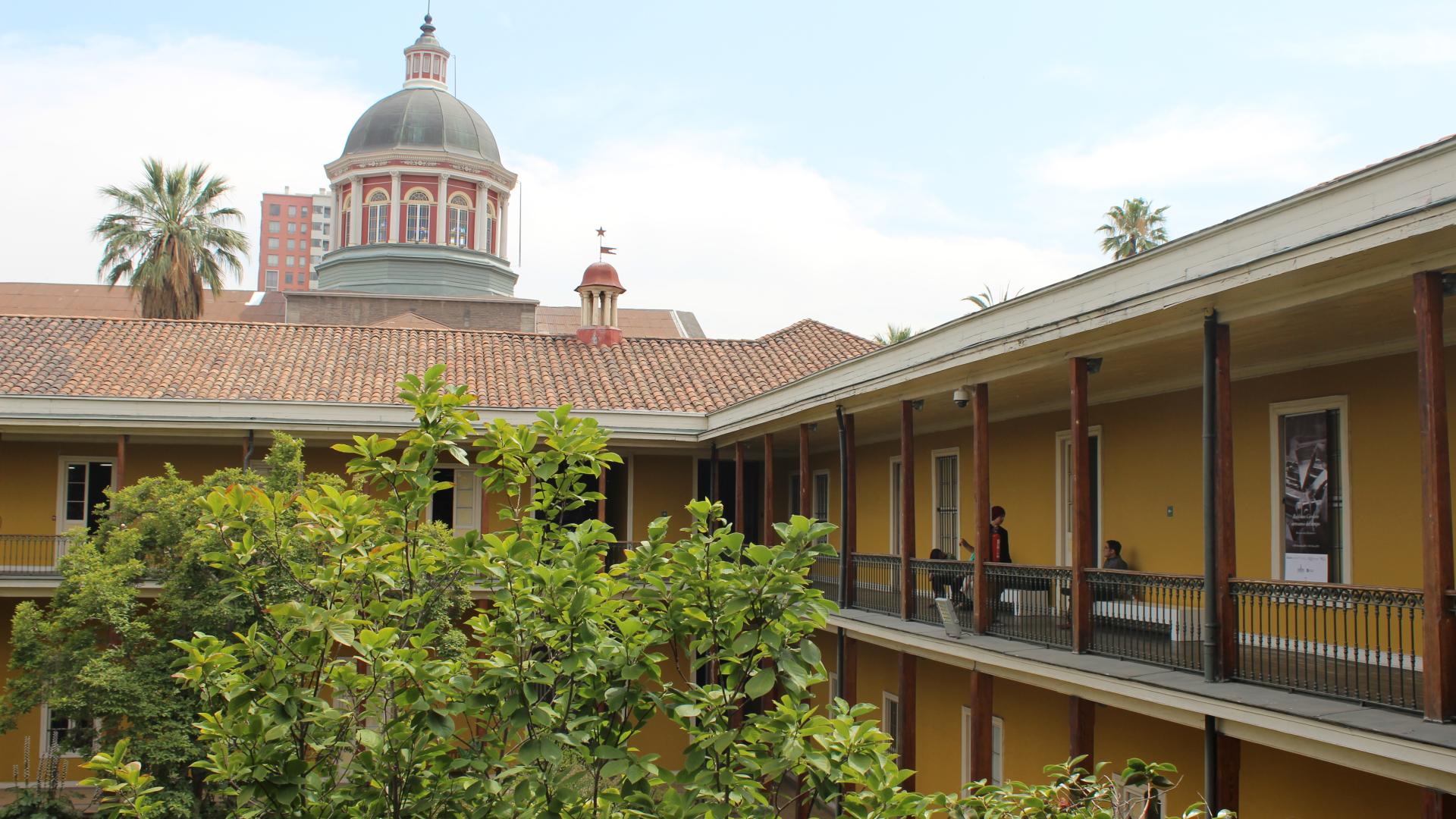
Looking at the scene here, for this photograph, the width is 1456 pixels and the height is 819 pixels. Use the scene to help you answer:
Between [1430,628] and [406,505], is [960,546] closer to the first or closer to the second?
[1430,628]

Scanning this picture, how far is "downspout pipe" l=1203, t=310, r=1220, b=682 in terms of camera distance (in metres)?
8.98

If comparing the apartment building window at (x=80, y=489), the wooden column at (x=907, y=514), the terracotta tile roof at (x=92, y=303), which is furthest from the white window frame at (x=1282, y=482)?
the terracotta tile roof at (x=92, y=303)

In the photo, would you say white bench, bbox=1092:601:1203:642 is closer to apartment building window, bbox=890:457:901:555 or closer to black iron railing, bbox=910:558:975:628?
black iron railing, bbox=910:558:975:628

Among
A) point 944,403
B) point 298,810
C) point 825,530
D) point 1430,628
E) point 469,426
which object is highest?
point 944,403

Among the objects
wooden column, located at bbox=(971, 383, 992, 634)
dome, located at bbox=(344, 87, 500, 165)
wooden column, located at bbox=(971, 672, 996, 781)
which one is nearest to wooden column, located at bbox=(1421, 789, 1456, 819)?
wooden column, located at bbox=(971, 672, 996, 781)

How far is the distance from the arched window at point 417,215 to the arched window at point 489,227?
6.66ft

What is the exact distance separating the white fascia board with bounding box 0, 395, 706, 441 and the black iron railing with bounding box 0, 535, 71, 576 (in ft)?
6.68

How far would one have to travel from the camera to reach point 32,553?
2128cm

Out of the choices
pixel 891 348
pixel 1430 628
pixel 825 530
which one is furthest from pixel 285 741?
pixel 891 348

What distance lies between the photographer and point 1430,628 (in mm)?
7066

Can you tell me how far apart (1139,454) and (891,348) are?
10.1ft

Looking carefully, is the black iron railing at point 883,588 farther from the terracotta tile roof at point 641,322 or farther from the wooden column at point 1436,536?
the terracotta tile roof at point 641,322

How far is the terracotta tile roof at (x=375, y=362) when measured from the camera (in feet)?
74.5

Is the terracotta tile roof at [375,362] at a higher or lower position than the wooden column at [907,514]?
higher
